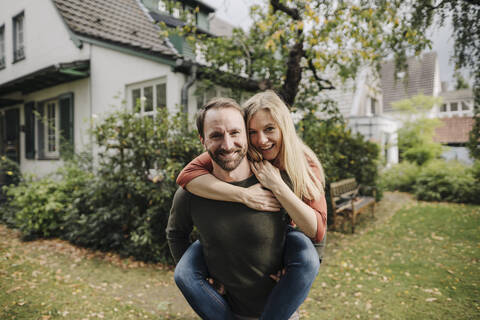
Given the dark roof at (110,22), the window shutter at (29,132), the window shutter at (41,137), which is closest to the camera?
the dark roof at (110,22)

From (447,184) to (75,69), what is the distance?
1270 cm

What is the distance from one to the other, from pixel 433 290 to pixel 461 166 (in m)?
9.20

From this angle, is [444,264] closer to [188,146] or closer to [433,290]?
[433,290]

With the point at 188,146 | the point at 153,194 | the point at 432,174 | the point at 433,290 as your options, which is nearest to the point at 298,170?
the point at 188,146

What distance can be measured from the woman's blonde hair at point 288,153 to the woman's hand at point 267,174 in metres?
0.06

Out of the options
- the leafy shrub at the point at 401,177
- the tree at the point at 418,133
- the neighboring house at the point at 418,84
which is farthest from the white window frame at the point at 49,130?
the neighboring house at the point at 418,84

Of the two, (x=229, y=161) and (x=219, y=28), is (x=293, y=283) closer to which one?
(x=229, y=161)

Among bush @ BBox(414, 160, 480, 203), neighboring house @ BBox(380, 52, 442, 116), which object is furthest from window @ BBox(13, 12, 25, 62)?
neighboring house @ BBox(380, 52, 442, 116)

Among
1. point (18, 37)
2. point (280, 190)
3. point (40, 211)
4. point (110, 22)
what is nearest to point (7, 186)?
point (40, 211)

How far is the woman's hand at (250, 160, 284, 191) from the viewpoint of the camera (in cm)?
171

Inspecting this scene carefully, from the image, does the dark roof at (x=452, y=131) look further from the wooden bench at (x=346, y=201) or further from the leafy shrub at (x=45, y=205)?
the leafy shrub at (x=45, y=205)

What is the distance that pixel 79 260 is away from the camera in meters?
5.07

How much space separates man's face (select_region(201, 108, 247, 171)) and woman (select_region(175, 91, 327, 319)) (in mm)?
141

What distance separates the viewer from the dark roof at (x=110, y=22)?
842cm
